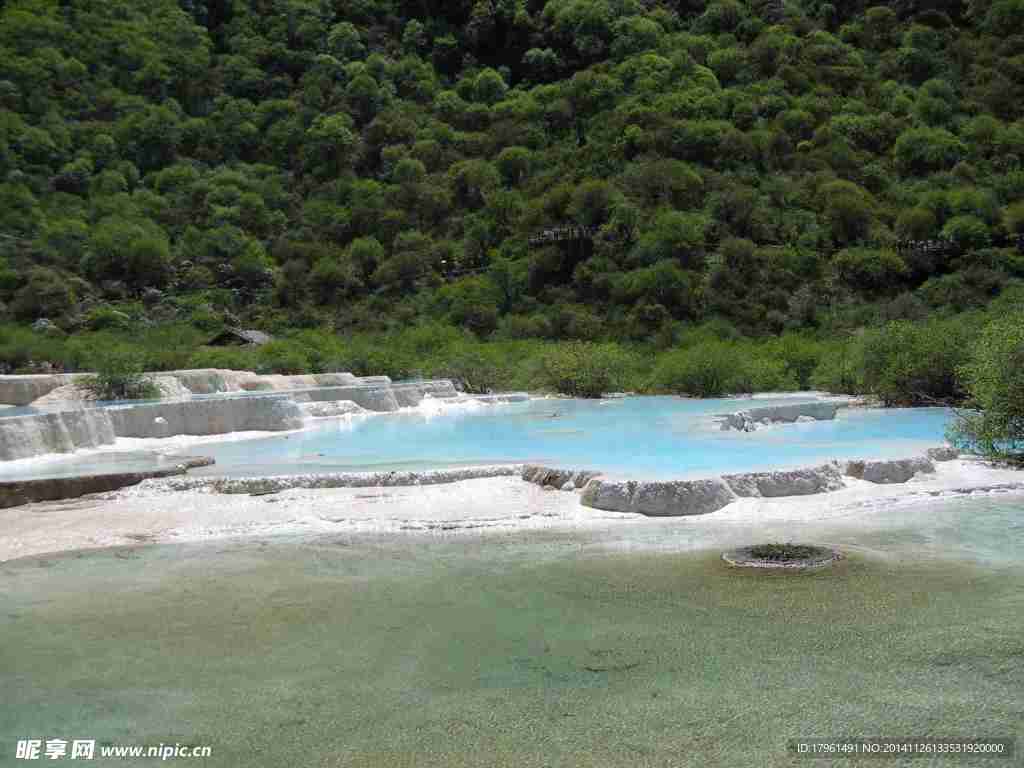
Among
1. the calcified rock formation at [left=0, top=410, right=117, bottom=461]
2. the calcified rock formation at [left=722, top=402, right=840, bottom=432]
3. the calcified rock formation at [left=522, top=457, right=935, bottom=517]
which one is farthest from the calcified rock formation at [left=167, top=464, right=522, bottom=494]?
the calcified rock formation at [left=722, top=402, right=840, bottom=432]

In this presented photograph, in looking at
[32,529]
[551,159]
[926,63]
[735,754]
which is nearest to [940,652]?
[735,754]

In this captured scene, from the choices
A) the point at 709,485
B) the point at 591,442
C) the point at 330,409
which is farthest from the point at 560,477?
the point at 330,409

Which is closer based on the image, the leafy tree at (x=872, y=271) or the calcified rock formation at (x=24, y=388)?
the calcified rock formation at (x=24, y=388)

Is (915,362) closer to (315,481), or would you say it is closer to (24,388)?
(315,481)

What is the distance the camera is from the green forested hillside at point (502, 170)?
1443 inches

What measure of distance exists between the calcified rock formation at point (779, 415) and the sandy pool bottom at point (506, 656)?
27.2ft

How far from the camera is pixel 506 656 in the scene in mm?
5398

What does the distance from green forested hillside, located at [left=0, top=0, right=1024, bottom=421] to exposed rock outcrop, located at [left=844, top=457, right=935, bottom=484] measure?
16.2 metres

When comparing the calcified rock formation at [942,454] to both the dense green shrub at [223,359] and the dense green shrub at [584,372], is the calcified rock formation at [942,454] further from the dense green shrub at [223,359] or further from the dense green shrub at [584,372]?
the dense green shrub at [223,359]

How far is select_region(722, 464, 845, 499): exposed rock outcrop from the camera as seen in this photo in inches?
375

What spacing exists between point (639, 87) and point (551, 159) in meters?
6.38

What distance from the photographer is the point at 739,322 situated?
116 ft

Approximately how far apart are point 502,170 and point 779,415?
36.0 meters

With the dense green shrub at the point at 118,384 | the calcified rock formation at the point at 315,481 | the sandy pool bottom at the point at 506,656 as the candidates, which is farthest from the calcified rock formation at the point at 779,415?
the dense green shrub at the point at 118,384
